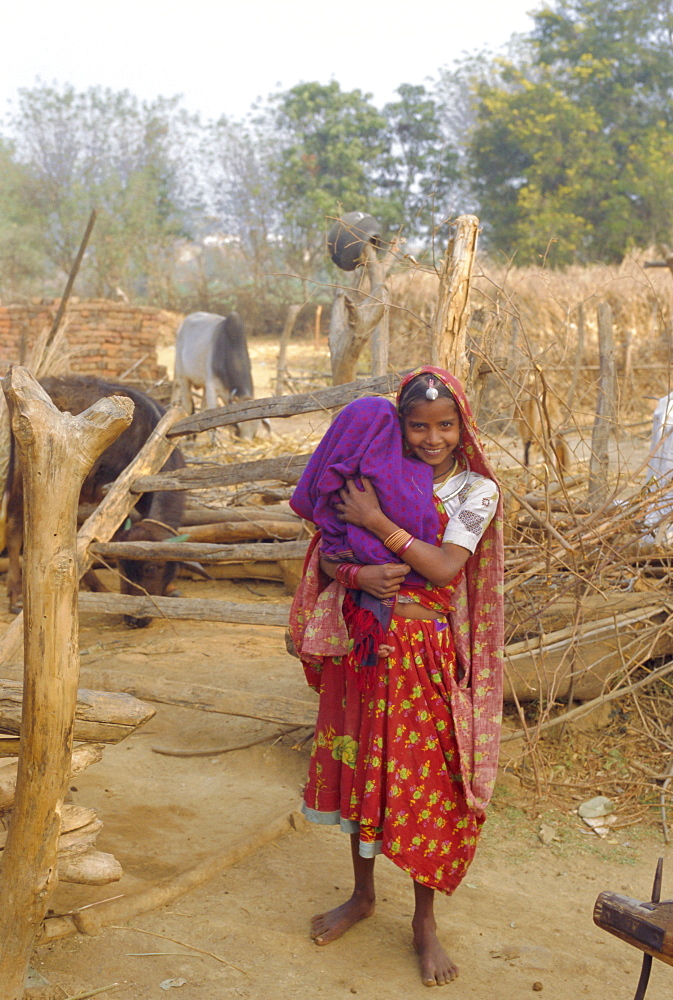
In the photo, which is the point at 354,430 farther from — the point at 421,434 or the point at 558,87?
the point at 558,87

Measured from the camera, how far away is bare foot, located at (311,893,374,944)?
248 cm

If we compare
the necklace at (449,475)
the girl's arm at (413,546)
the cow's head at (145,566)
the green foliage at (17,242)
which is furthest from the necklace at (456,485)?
the green foliage at (17,242)

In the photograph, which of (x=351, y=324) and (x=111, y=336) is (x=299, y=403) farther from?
(x=111, y=336)

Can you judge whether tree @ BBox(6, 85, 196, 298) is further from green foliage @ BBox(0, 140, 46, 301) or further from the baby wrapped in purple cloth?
the baby wrapped in purple cloth

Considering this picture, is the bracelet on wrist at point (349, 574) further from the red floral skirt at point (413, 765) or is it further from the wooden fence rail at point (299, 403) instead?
the wooden fence rail at point (299, 403)

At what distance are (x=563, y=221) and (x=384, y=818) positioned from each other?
19.4 m

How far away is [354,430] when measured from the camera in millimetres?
2244

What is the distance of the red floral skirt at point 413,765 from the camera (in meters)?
2.25

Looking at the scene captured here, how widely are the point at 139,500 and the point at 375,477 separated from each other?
3.90 m

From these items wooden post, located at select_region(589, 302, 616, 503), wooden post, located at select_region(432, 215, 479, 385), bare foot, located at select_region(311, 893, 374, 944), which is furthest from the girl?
wooden post, located at select_region(589, 302, 616, 503)

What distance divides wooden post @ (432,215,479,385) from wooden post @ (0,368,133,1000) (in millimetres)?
1713

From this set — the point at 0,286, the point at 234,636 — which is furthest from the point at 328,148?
the point at 234,636

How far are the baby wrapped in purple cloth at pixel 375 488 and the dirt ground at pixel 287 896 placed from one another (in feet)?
3.04

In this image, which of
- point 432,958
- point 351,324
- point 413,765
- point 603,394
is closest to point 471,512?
point 413,765
